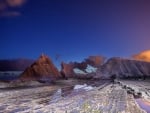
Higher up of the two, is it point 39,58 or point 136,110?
point 39,58

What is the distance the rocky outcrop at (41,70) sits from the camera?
154250 millimetres

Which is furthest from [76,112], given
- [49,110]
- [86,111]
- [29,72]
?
[29,72]

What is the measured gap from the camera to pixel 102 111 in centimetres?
2552

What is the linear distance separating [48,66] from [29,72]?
29.3 meters

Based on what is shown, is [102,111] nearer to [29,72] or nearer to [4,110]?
[4,110]

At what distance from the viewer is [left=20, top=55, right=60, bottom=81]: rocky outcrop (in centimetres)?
15425

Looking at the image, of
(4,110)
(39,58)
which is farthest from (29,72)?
(4,110)

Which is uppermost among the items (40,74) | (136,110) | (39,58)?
(39,58)

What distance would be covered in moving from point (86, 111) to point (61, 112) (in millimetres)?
2227

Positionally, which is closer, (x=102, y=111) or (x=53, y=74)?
(x=102, y=111)

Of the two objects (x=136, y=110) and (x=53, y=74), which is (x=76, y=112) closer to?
(x=136, y=110)

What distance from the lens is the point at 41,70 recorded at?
16762 centimetres

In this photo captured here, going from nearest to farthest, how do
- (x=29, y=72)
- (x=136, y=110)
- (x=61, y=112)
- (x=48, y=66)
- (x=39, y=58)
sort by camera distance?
(x=61, y=112) < (x=136, y=110) < (x=29, y=72) < (x=39, y=58) < (x=48, y=66)

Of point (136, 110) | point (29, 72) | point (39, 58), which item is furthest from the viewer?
point (39, 58)
